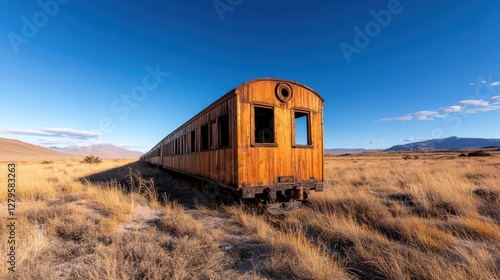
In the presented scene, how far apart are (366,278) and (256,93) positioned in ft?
14.8

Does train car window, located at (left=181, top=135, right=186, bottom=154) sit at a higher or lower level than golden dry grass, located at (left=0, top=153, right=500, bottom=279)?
higher

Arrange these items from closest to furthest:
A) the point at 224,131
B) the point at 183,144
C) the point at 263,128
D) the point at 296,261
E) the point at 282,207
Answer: the point at 296,261 → the point at 282,207 → the point at 224,131 → the point at 263,128 → the point at 183,144

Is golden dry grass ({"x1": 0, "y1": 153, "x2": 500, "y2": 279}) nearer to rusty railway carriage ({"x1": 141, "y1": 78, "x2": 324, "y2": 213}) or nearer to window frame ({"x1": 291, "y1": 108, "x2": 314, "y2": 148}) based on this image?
rusty railway carriage ({"x1": 141, "y1": 78, "x2": 324, "y2": 213})

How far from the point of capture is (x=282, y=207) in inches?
245

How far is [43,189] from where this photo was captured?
9094 millimetres

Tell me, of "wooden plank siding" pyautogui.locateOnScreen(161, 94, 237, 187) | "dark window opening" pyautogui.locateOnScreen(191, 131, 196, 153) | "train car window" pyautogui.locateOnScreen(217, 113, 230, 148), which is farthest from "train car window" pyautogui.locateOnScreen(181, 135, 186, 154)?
"train car window" pyautogui.locateOnScreen(217, 113, 230, 148)

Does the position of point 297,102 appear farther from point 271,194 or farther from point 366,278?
point 366,278

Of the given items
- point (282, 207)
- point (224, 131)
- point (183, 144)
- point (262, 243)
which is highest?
point (224, 131)

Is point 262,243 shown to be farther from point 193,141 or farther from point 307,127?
point 193,141

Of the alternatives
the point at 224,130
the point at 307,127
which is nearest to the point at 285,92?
the point at 307,127

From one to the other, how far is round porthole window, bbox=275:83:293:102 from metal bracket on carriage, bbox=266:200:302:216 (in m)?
2.78

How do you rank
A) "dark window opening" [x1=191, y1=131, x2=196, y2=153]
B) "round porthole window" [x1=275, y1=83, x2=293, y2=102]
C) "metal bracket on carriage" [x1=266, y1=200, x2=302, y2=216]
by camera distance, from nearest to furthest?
"metal bracket on carriage" [x1=266, y1=200, x2=302, y2=216]
"round porthole window" [x1=275, y1=83, x2=293, y2=102]
"dark window opening" [x1=191, y1=131, x2=196, y2=153]

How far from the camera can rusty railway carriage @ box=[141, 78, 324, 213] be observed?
5832 mm

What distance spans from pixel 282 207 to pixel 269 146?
1.66 meters
